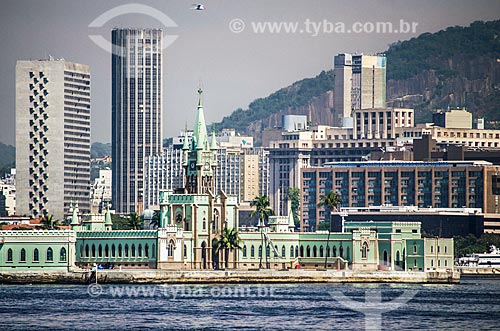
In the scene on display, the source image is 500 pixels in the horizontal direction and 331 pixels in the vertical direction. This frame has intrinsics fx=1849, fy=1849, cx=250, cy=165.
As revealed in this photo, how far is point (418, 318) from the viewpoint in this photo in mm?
154375

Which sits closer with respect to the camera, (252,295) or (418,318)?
(418,318)

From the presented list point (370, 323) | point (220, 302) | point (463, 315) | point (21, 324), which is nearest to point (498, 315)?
point (463, 315)

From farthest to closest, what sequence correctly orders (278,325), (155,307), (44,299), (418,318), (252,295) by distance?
(252,295) → (44,299) → (155,307) → (418,318) → (278,325)

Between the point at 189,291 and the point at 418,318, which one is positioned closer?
the point at 418,318

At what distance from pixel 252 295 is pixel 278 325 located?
45.7m

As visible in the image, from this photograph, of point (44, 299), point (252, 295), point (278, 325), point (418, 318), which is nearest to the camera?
point (278, 325)

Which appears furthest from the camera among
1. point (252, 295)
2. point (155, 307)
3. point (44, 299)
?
point (252, 295)

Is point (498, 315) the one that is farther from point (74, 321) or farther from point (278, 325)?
point (74, 321)

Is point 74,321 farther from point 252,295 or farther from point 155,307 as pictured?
point 252,295

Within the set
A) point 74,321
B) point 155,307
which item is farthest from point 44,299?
point 74,321

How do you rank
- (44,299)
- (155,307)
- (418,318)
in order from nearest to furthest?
1. (418,318)
2. (155,307)
3. (44,299)

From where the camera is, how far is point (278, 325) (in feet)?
474

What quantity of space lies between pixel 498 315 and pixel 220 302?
28880mm

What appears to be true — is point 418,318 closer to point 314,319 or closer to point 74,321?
point 314,319
